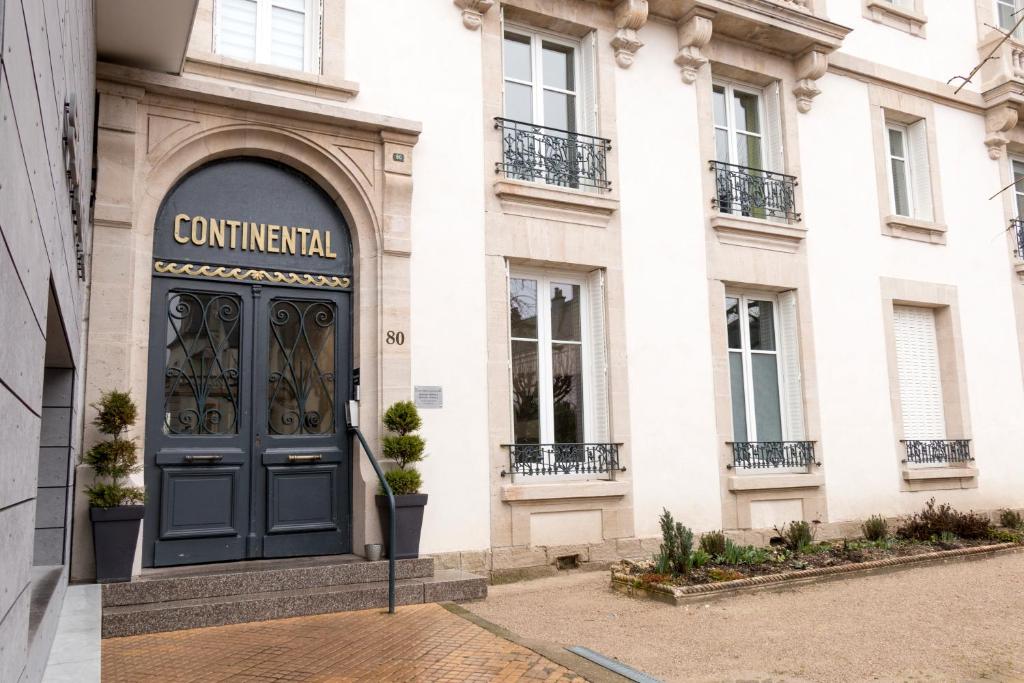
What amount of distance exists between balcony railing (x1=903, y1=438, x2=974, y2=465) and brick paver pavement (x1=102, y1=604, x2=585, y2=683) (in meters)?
6.87

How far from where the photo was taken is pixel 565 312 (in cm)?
847

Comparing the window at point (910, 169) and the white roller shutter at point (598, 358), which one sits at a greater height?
the window at point (910, 169)

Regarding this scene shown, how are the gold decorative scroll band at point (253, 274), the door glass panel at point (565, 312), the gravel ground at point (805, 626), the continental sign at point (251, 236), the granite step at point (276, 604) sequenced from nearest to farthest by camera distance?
the gravel ground at point (805, 626)
the granite step at point (276, 604)
the gold decorative scroll band at point (253, 274)
the continental sign at point (251, 236)
the door glass panel at point (565, 312)

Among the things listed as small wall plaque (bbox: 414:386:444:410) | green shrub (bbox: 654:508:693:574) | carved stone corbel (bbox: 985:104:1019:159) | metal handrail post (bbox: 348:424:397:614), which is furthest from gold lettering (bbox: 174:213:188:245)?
carved stone corbel (bbox: 985:104:1019:159)

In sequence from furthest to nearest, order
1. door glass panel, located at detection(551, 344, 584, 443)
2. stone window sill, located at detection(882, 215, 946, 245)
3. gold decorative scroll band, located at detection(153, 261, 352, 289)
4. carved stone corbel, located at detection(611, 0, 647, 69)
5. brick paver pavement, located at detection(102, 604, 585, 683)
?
stone window sill, located at detection(882, 215, 946, 245)
carved stone corbel, located at detection(611, 0, 647, 69)
door glass panel, located at detection(551, 344, 584, 443)
gold decorative scroll band, located at detection(153, 261, 352, 289)
brick paver pavement, located at detection(102, 604, 585, 683)

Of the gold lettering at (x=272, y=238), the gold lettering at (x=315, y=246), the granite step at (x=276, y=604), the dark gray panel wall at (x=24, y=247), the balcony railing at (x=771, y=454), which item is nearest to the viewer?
the dark gray panel wall at (x=24, y=247)

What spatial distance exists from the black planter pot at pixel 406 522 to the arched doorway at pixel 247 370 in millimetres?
459

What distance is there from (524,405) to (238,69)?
3923 millimetres

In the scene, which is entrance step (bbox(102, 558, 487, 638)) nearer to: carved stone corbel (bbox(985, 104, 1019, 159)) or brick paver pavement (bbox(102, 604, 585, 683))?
brick paver pavement (bbox(102, 604, 585, 683))

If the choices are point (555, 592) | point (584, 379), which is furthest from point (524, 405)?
point (555, 592)

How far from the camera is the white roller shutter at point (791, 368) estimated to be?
938 centimetres

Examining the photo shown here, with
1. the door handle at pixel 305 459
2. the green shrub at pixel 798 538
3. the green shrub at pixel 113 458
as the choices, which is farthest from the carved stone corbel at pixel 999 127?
the green shrub at pixel 113 458

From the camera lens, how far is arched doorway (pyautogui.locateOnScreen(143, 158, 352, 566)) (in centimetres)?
650

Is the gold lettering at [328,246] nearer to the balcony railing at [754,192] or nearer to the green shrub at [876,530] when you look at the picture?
the balcony railing at [754,192]
